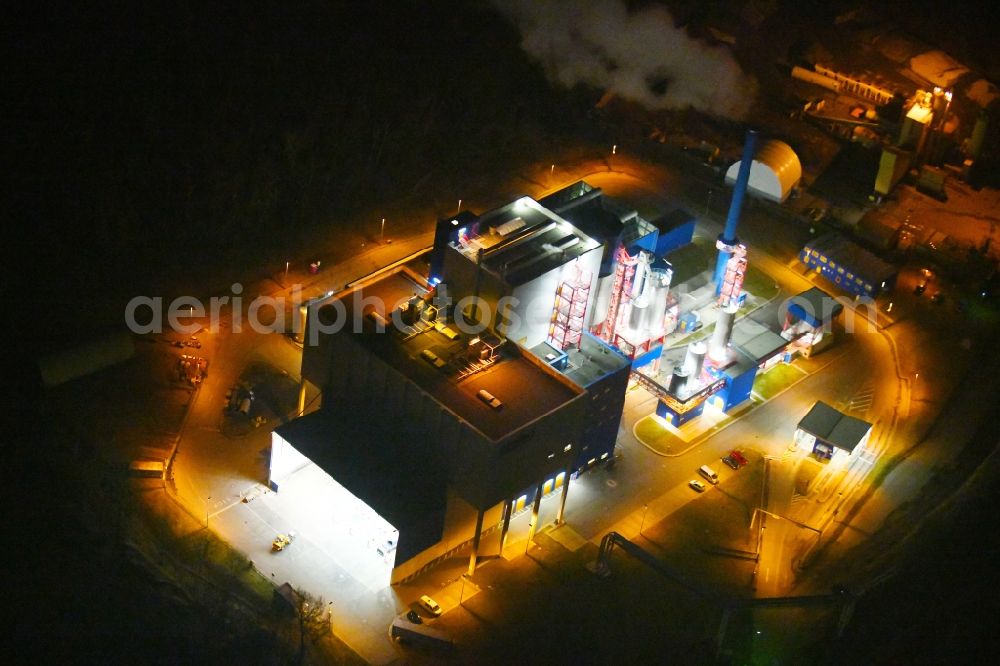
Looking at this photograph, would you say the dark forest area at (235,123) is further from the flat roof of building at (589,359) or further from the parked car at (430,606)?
the parked car at (430,606)

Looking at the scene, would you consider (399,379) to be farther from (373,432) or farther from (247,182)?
(247,182)

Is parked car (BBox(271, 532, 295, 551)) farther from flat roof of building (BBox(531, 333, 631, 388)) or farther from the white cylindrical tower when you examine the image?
the white cylindrical tower

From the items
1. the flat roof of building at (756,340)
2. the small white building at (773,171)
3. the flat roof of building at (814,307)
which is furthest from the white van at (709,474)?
the small white building at (773,171)

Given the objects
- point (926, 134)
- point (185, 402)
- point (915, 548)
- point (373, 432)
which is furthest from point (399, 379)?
point (926, 134)

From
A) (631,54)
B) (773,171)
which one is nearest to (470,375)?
(631,54)

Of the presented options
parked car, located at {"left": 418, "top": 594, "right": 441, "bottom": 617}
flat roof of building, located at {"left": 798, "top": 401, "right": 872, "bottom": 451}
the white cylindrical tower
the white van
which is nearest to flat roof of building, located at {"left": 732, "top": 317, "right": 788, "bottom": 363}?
the white cylindrical tower

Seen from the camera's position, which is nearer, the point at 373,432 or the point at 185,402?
the point at 373,432
